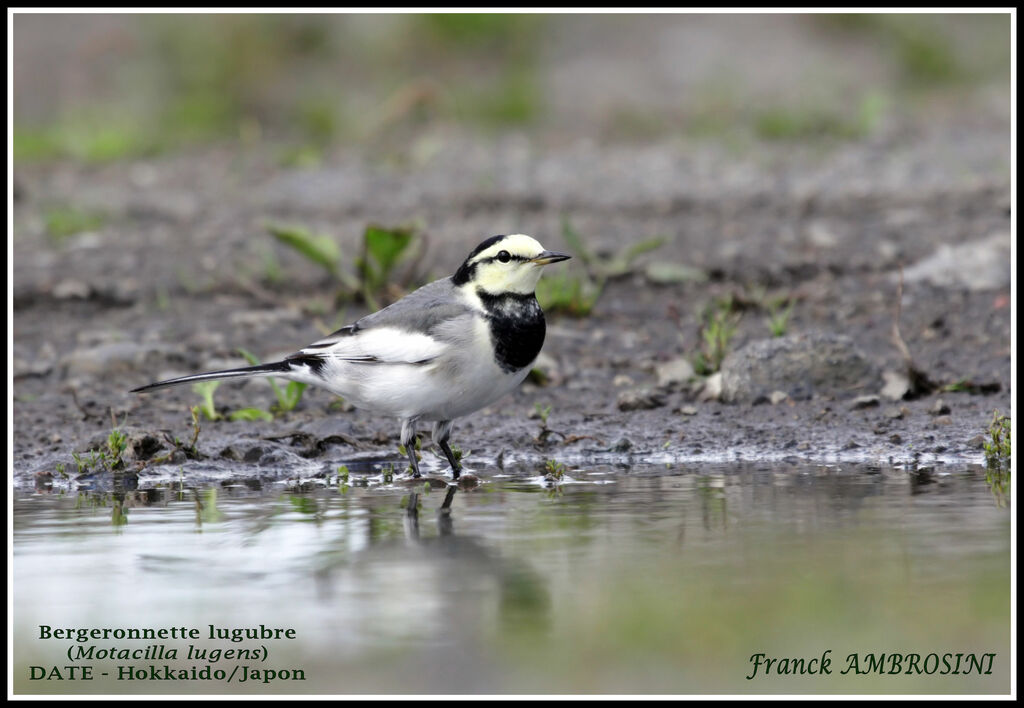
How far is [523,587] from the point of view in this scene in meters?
4.24

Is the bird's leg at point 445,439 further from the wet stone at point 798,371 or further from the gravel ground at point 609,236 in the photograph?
the wet stone at point 798,371

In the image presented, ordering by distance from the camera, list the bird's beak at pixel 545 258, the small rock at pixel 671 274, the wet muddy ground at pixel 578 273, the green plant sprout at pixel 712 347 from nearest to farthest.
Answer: the bird's beak at pixel 545 258 < the wet muddy ground at pixel 578 273 < the green plant sprout at pixel 712 347 < the small rock at pixel 671 274

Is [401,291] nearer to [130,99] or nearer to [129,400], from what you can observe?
[129,400]

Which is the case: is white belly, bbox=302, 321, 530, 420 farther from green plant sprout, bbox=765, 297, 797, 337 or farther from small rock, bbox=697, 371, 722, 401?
green plant sprout, bbox=765, 297, 797, 337

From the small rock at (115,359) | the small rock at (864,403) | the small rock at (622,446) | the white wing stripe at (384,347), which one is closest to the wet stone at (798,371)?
the small rock at (864,403)

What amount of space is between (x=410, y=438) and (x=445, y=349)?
21.9 inches

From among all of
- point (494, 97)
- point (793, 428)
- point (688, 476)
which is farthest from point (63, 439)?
point (494, 97)

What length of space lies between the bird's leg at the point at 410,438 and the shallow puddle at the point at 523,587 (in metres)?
0.32

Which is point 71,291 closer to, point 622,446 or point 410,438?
point 410,438

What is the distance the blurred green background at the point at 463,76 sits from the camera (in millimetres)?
14852

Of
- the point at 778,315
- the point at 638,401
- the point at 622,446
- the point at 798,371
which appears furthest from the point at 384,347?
the point at 778,315

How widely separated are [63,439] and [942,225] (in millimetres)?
6456

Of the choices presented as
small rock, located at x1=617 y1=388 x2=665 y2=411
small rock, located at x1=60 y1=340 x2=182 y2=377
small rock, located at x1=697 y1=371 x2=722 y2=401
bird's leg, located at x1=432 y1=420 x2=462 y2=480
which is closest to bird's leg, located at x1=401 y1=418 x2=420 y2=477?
bird's leg, located at x1=432 y1=420 x2=462 y2=480

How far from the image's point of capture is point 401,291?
29.3 feet
